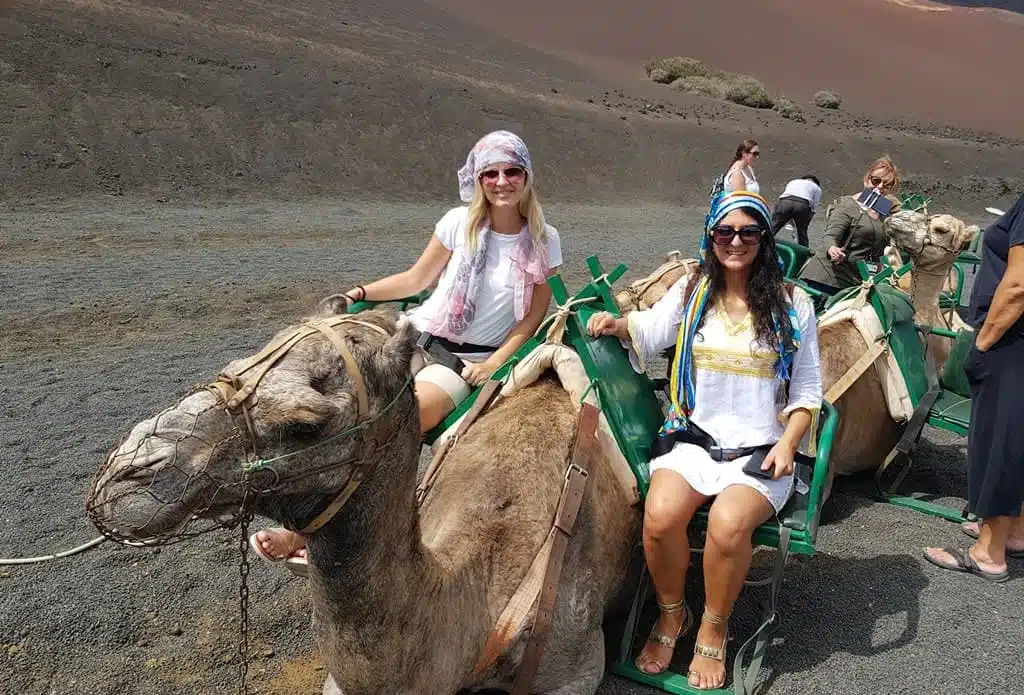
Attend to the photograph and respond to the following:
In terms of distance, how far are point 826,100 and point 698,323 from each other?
4699cm

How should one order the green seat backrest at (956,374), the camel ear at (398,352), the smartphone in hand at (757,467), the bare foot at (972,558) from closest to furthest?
the camel ear at (398,352)
the smartphone in hand at (757,467)
the bare foot at (972,558)
the green seat backrest at (956,374)

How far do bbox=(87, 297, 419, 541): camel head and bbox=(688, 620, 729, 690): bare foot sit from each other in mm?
1802

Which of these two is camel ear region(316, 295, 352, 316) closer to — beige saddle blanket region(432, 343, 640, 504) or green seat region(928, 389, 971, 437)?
beige saddle blanket region(432, 343, 640, 504)

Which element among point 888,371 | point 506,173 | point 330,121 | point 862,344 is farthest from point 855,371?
point 330,121

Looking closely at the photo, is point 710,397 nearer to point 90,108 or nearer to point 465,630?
point 465,630

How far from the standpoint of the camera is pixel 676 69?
1795 inches

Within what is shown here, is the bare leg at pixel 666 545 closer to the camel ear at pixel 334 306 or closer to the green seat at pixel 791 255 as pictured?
the camel ear at pixel 334 306

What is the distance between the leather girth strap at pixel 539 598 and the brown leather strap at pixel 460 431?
22.5 inches

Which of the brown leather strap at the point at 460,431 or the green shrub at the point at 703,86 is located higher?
the brown leather strap at the point at 460,431

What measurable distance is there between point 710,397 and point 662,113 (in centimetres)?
3254

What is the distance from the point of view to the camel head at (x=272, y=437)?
6.37 feet

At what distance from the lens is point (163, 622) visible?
154 inches

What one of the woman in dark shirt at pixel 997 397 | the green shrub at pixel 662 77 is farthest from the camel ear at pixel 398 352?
the green shrub at pixel 662 77

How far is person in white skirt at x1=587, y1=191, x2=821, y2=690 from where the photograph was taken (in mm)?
3455
